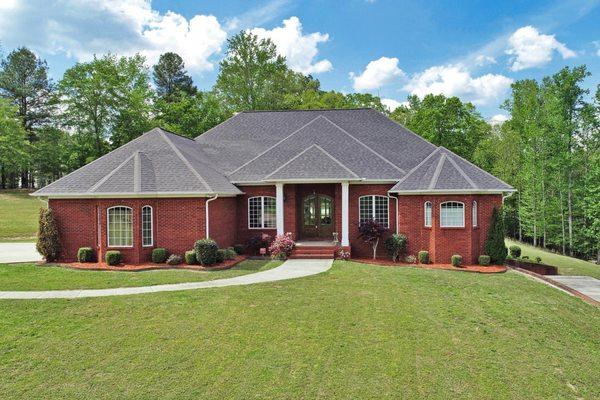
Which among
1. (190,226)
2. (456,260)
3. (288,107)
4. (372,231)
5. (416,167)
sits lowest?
(456,260)

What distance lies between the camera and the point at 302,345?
25.2ft

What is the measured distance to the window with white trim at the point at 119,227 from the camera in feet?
52.1

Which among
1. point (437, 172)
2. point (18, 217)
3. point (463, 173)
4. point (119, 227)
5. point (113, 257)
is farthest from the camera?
point (18, 217)

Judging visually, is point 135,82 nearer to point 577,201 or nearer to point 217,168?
point 217,168

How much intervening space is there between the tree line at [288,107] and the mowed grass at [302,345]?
79.2 ft

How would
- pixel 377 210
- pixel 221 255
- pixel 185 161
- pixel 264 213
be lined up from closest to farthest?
pixel 221 255 < pixel 185 161 < pixel 377 210 < pixel 264 213

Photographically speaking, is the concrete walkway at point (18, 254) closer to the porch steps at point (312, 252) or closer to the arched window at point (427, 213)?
the porch steps at point (312, 252)

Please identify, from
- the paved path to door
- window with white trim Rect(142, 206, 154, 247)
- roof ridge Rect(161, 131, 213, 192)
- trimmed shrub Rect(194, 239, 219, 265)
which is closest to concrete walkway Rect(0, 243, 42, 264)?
window with white trim Rect(142, 206, 154, 247)

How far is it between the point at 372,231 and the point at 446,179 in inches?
157

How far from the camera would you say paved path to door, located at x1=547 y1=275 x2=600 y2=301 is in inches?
537

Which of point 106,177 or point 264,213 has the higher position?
point 106,177

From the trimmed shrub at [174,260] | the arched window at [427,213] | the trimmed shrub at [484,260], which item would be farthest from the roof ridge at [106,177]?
the trimmed shrub at [484,260]

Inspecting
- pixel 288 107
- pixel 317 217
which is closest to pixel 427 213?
pixel 317 217

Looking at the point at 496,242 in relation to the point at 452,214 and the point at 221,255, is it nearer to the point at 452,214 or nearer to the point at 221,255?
the point at 452,214
